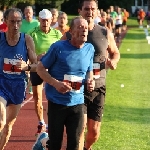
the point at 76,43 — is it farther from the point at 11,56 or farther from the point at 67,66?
the point at 11,56

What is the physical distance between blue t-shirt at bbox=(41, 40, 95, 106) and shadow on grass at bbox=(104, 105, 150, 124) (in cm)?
496

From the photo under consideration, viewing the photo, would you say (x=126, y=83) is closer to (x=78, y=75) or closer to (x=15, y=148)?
(x=15, y=148)

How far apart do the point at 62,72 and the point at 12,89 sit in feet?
5.02

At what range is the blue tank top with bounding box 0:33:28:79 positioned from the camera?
7504 mm

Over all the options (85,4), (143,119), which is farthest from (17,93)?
(143,119)

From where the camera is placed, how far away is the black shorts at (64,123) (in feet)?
20.7

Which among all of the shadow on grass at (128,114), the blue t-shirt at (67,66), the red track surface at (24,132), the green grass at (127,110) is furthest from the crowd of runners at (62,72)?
the shadow on grass at (128,114)

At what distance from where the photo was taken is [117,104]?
13.1 m

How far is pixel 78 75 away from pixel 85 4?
4.01ft

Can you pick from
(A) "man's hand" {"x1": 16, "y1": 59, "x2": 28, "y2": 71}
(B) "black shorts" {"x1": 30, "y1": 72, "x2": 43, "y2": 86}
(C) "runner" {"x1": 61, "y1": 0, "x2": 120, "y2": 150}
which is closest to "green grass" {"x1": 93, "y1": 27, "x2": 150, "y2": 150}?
(B) "black shorts" {"x1": 30, "y1": 72, "x2": 43, "y2": 86}

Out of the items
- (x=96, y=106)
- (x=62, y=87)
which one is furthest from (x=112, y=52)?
(x=62, y=87)

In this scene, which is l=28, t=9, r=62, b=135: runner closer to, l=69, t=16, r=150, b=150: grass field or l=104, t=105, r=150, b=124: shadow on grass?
l=69, t=16, r=150, b=150: grass field

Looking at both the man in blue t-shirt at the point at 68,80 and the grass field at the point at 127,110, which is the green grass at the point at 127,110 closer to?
the grass field at the point at 127,110

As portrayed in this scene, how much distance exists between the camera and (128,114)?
11953 millimetres
